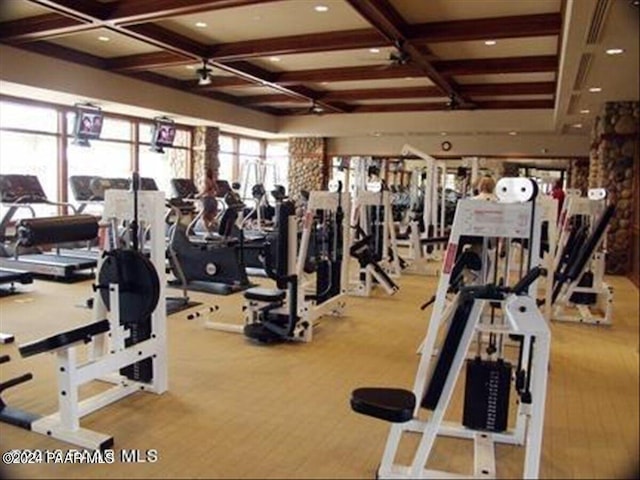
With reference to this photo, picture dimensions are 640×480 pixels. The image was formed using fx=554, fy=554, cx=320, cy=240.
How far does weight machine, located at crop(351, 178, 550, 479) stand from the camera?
7.36 feet

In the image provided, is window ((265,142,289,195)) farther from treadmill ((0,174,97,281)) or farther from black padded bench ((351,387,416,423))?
black padded bench ((351,387,416,423))

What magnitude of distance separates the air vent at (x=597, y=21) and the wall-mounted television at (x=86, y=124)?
8010 millimetres

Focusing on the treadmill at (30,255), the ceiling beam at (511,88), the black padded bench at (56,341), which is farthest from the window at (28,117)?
the ceiling beam at (511,88)

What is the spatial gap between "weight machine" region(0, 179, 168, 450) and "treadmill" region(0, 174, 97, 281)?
3860 millimetres

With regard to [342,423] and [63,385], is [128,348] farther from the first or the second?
[342,423]

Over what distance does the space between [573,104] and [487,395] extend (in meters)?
7.41

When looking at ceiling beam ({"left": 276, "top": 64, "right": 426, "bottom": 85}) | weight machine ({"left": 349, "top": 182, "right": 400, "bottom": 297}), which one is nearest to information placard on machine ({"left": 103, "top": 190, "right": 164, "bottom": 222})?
weight machine ({"left": 349, "top": 182, "right": 400, "bottom": 297})

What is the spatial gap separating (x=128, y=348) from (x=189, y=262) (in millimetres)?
3878

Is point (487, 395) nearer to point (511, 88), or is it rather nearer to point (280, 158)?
point (511, 88)

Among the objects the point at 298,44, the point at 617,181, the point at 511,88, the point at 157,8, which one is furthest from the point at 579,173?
the point at 157,8

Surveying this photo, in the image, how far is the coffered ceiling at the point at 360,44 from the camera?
5.89 metres

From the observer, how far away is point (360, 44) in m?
7.14

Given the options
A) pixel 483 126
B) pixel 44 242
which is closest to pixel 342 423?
pixel 44 242

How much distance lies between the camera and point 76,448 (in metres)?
2.87
